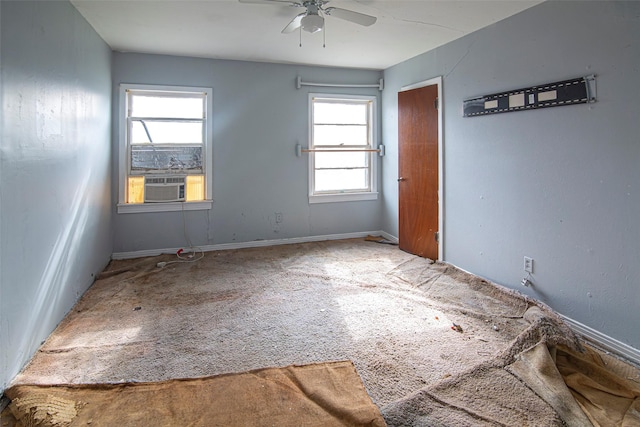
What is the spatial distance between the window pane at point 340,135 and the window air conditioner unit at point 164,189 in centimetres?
184

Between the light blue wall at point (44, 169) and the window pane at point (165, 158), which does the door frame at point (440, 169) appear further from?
the light blue wall at point (44, 169)

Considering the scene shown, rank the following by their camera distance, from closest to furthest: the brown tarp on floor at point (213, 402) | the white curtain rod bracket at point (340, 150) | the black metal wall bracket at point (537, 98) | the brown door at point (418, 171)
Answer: the brown tarp on floor at point (213, 402)
the black metal wall bracket at point (537, 98)
the brown door at point (418, 171)
the white curtain rod bracket at point (340, 150)

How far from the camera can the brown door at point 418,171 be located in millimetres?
4047

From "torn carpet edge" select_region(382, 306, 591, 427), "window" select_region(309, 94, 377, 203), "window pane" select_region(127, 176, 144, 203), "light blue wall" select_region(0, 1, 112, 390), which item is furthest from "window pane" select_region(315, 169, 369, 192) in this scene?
"torn carpet edge" select_region(382, 306, 591, 427)

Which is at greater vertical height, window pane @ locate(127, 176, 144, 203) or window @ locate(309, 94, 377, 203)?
window @ locate(309, 94, 377, 203)

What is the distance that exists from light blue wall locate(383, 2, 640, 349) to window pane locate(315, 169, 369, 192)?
158 centimetres

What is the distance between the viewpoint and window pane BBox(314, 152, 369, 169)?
197 inches

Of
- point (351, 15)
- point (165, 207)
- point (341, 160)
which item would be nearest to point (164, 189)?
point (165, 207)

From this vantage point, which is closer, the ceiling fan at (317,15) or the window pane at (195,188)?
the ceiling fan at (317,15)

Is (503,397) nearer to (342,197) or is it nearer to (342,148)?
(342,197)

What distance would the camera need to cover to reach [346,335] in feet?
8.03

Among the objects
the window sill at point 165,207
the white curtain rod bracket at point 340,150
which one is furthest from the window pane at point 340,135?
the window sill at point 165,207

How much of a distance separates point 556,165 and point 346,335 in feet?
6.51

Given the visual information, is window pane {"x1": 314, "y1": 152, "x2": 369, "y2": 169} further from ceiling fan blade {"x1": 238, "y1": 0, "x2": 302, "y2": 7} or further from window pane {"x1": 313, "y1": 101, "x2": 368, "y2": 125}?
ceiling fan blade {"x1": 238, "y1": 0, "x2": 302, "y2": 7}
